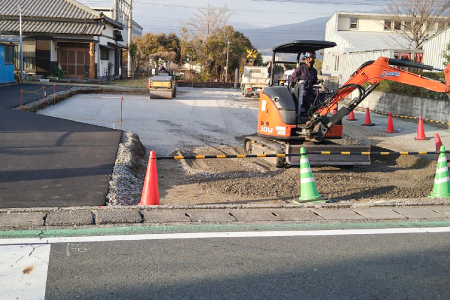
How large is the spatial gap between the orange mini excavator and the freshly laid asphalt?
12.8 feet

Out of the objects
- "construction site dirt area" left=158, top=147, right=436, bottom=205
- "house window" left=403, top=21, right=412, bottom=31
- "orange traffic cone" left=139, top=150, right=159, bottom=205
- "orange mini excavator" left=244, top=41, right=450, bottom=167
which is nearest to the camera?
"orange traffic cone" left=139, top=150, right=159, bottom=205

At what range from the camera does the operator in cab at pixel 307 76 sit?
40.3 ft

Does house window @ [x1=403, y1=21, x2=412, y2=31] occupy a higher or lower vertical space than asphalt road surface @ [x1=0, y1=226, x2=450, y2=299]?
higher

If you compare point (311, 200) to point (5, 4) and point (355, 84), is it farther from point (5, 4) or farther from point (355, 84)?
point (5, 4)

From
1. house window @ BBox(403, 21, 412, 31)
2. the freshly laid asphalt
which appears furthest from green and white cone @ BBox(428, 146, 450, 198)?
house window @ BBox(403, 21, 412, 31)

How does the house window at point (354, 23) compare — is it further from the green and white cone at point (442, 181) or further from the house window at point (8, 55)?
the green and white cone at point (442, 181)

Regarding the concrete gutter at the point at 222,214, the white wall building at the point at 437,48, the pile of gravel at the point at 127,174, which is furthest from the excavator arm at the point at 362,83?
the white wall building at the point at 437,48

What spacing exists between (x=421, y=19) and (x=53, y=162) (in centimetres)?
3982

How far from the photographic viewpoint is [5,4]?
42.2m

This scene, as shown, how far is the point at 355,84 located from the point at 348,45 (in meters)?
37.1

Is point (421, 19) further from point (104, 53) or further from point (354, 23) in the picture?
point (104, 53)

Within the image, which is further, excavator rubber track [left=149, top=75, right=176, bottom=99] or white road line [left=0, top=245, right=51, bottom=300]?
excavator rubber track [left=149, top=75, right=176, bottom=99]

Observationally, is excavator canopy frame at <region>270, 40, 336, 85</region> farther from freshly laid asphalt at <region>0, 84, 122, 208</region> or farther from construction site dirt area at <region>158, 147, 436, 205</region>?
freshly laid asphalt at <region>0, 84, 122, 208</region>

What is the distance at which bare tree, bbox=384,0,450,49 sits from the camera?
43188mm
